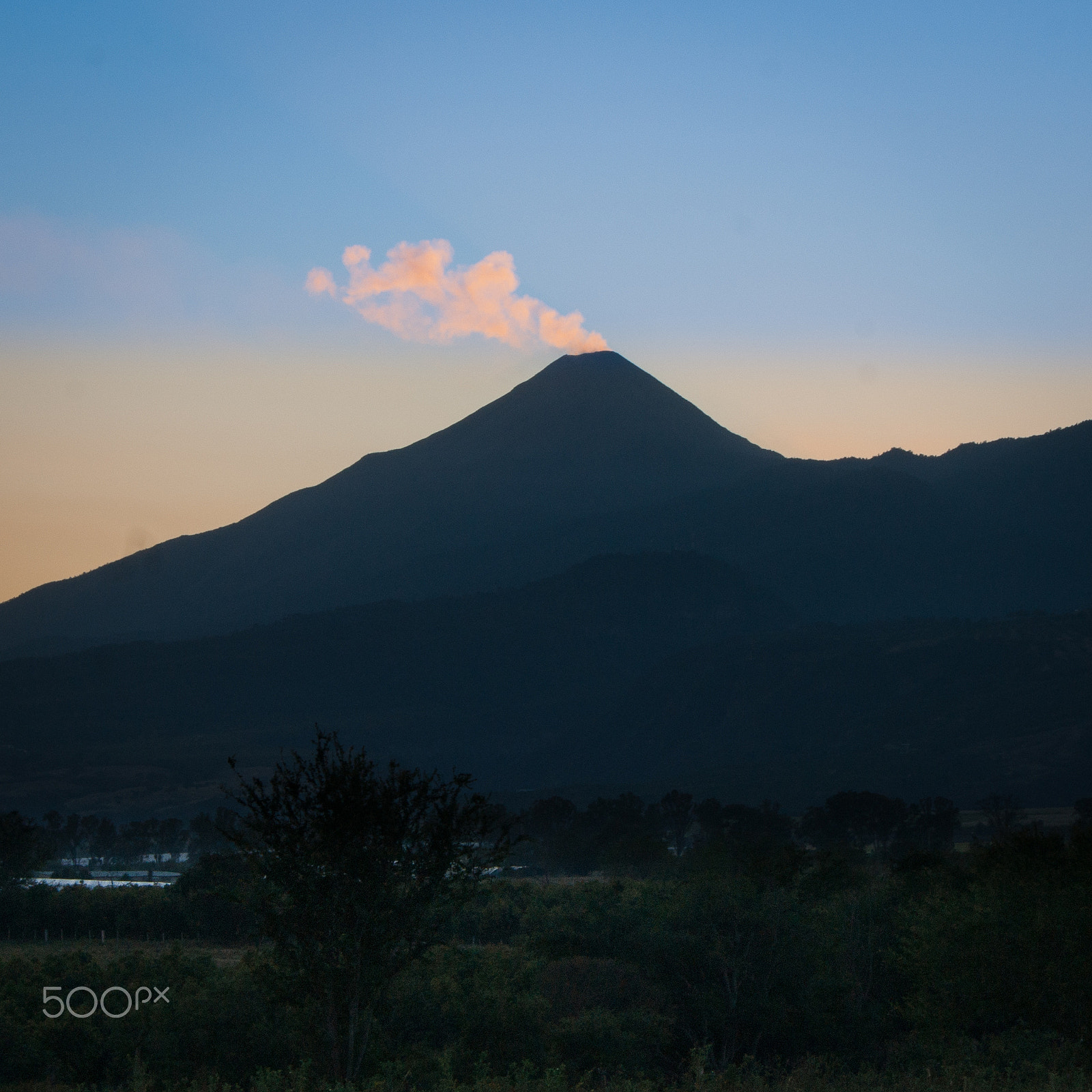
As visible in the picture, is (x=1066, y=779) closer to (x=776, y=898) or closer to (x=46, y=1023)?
(x=776, y=898)

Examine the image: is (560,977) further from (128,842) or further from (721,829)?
(128,842)

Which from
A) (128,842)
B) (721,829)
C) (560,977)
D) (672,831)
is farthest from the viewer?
(128,842)

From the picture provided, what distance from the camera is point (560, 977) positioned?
36.1 metres

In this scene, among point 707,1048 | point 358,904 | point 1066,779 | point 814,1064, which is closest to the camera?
point 358,904

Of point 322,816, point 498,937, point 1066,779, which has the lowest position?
point 1066,779

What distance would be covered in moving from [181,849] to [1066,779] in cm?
12345

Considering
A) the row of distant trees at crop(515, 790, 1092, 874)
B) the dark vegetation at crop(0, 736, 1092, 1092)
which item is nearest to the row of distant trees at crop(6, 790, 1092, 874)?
the row of distant trees at crop(515, 790, 1092, 874)

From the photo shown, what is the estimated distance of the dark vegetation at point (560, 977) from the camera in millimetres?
21000

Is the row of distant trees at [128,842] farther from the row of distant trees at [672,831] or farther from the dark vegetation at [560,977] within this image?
the dark vegetation at [560,977]

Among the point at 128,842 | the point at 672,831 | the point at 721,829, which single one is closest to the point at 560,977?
the point at 721,829

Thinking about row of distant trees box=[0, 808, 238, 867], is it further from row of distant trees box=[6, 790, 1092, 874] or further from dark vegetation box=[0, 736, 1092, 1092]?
dark vegetation box=[0, 736, 1092, 1092]

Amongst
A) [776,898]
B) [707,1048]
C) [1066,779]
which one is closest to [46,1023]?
[707,1048]

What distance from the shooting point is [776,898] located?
1465 inches

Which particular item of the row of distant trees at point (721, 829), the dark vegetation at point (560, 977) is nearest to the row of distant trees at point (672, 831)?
the row of distant trees at point (721, 829)
